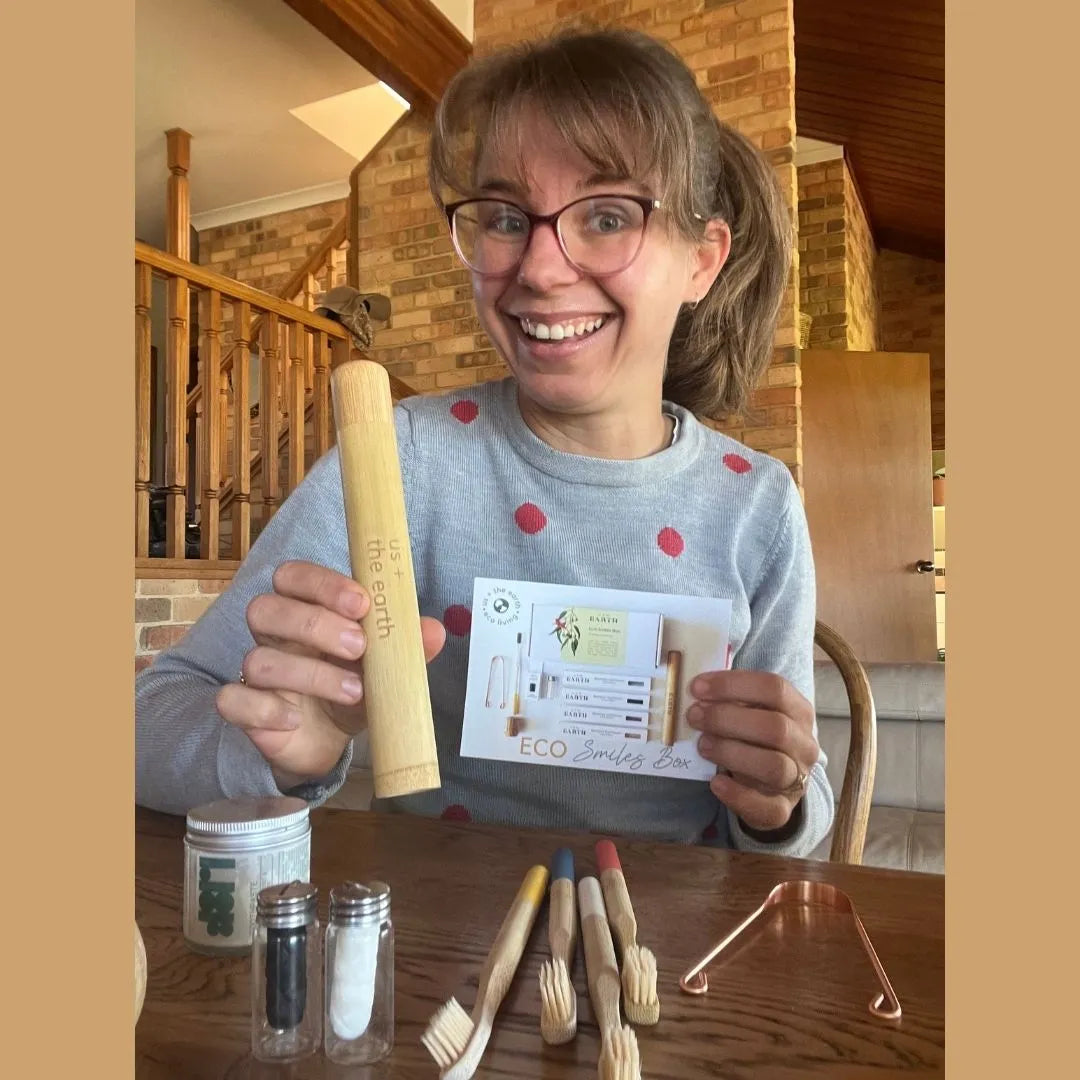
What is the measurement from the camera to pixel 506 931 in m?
0.43

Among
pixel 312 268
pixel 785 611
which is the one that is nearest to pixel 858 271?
pixel 312 268

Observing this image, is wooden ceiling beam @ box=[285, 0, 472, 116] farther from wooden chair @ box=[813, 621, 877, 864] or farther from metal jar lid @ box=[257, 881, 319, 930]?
metal jar lid @ box=[257, 881, 319, 930]

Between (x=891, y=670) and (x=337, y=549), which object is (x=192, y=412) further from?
(x=337, y=549)

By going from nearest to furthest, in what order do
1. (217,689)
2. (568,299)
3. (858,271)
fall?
(217,689) → (568,299) → (858,271)

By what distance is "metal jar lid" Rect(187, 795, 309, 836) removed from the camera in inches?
17.8

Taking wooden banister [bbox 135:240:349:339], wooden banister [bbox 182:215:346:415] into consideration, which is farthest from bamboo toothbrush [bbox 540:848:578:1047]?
wooden banister [bbox 182:215:346:415]

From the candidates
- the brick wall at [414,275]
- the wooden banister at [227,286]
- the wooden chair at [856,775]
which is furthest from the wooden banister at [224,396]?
the wooden chair at [856,775]

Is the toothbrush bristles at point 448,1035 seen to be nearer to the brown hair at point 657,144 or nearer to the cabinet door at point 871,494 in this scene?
the brown hair at point 657,144

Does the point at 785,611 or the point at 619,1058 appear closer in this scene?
the point at 619,1058

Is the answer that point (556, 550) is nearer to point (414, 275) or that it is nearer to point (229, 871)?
point (229, 871)

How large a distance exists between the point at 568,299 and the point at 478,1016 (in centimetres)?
68

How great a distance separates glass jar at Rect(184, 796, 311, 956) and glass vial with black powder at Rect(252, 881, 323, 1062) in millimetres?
91

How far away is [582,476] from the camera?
95 centimetres

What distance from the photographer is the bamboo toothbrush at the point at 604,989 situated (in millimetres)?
310
